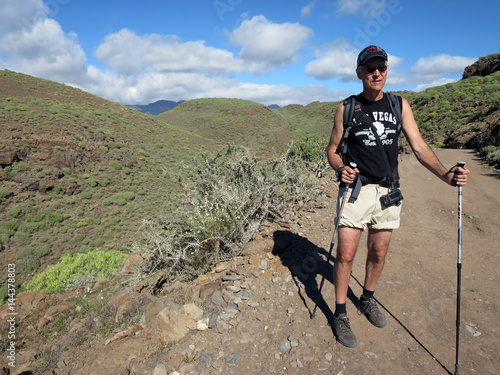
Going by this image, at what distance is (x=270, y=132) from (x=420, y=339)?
123 ft

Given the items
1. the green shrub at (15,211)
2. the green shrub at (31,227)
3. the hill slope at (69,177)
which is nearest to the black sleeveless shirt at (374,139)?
the hill slope at (69,177)

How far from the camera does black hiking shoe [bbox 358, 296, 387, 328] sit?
2.54m

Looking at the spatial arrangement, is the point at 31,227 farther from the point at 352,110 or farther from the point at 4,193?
the point at 352,110

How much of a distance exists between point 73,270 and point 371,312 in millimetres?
8594

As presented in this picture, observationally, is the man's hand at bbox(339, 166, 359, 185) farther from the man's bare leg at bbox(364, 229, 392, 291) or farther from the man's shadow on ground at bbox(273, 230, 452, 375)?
the man's shadow on ground at bbox(273, 230, 452, 375)

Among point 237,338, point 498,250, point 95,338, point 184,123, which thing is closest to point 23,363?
point 95,338

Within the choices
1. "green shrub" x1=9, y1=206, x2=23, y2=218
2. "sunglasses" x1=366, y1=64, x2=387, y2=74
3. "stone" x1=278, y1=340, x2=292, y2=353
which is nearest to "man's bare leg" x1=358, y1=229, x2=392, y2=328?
"stone" x1=278, y1=340, x2=292, y2=353

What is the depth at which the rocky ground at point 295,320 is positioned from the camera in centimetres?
225

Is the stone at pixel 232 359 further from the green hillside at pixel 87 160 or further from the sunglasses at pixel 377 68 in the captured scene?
the sunglasses at pixel 377 68

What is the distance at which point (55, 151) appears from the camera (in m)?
13.8

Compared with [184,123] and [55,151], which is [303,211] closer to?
[55,151]

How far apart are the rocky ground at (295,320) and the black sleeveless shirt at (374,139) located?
103 cm

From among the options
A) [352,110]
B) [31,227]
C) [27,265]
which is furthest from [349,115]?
[31,227]

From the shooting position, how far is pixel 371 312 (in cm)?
262
